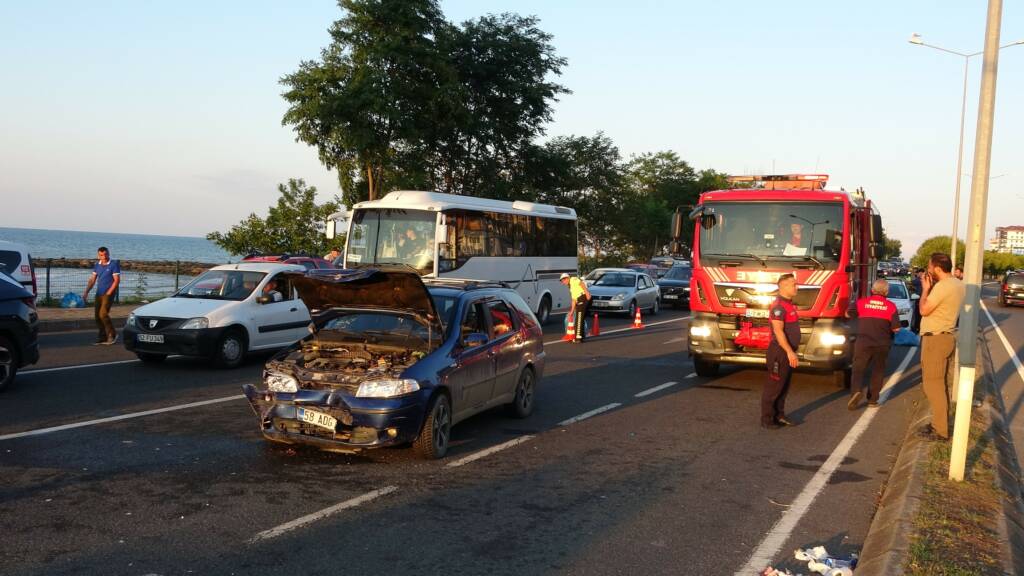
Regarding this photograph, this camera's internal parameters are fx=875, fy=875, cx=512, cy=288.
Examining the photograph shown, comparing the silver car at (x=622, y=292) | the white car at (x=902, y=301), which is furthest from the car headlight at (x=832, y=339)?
the silver car at (x=622, y=292)

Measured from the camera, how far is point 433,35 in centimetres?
3462

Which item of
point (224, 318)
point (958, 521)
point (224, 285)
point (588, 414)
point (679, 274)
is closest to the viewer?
point (958, 521)

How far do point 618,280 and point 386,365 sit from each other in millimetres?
22123

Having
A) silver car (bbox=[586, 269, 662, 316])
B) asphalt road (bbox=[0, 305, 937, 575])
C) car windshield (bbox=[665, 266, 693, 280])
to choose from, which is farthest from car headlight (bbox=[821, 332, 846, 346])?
car windshield (bbox=[665, 266, 693, 280])

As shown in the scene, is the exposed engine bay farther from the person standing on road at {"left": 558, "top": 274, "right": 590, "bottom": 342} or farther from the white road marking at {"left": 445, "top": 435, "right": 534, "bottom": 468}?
the person standing on road at {"left": 558, "top": 274, "right": 590, "bottom": 342}

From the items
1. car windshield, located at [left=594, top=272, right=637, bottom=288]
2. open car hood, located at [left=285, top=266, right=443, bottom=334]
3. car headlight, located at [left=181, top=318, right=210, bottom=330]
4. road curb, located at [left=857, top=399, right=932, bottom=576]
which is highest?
open car hood, located at [left=285, top=266, right=443, bottom=334]

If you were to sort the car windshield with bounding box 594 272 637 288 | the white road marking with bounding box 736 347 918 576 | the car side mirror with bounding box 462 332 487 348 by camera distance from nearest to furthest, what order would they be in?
1. the white road marking with bounding box 736 347 918 576
2. the car side mirror with bounding box 462 332 487 348
3. the car windshield with bounding box 594 272 637 288

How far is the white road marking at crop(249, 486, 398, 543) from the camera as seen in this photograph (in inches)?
224

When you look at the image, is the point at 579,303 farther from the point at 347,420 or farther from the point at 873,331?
the point at 347,420

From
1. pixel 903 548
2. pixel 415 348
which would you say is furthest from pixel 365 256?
pixel 903 548

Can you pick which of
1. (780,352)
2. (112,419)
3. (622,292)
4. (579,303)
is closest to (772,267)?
(780,352)

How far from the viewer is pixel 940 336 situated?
910 centimetres

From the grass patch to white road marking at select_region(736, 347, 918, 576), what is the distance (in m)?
0.84

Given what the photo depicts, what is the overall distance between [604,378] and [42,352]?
9506 mm
